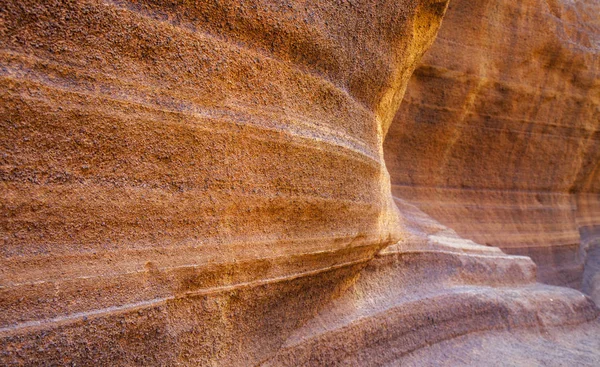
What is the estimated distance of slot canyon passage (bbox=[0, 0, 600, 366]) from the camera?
1.15 meters

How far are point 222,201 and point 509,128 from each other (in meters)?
4.79

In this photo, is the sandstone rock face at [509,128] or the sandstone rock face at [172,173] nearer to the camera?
the sandstone rock face at [172,173]

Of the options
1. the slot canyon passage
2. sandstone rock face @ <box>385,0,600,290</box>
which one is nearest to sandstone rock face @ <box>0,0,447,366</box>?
the slot canyon passage

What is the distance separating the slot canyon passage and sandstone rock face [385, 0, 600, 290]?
6.09 ft

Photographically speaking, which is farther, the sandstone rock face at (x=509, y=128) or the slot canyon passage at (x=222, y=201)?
the sandstone rock face at (x=509, y=128)

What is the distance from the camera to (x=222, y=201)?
150 cm

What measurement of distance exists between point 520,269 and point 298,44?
296 centimetres

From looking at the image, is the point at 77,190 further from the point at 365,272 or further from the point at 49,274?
the point at 365,272

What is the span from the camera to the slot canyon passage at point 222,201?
3.79ft

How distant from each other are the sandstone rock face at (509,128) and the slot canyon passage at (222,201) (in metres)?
1.86

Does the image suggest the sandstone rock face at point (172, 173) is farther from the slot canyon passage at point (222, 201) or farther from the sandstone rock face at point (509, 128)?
the sandstone rock face at point (509, 128)

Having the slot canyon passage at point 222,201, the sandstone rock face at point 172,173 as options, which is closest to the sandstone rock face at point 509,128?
the slot canyon passage at point 222,201

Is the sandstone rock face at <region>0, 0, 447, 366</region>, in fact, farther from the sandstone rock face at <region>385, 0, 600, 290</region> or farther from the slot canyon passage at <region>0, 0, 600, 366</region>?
the sandstone rock face at <region>385, 0, 600, 290</region>

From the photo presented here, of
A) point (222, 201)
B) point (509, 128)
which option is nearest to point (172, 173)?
point (222, 201)
